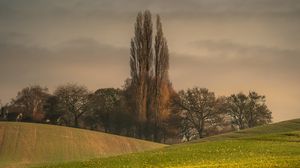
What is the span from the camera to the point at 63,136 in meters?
109

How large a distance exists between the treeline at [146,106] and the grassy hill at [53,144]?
59.3 ft

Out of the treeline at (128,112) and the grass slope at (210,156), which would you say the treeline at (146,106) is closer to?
the treeline at (128,112)

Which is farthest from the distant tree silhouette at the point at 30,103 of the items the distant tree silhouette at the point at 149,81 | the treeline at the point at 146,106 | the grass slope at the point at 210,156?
the grass slope at the point at 210,156

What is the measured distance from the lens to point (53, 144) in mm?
103375


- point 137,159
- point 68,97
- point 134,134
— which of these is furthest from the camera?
point 68,97

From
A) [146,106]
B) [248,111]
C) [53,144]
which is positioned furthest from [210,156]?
[248,111]

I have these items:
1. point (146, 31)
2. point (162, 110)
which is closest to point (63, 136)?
point (162, 110)

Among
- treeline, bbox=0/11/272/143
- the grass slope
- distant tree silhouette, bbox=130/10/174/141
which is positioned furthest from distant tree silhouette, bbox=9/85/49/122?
the grass slope

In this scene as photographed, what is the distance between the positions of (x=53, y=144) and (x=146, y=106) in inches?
1328

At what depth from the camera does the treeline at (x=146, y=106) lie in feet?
437

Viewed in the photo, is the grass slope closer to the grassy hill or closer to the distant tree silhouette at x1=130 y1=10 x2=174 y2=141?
the grassy hill

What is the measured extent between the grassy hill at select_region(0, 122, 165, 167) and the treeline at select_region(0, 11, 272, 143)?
18089 millimetres

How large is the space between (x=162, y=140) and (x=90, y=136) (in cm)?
3711

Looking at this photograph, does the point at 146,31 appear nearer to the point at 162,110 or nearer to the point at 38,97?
the point at 162,110
